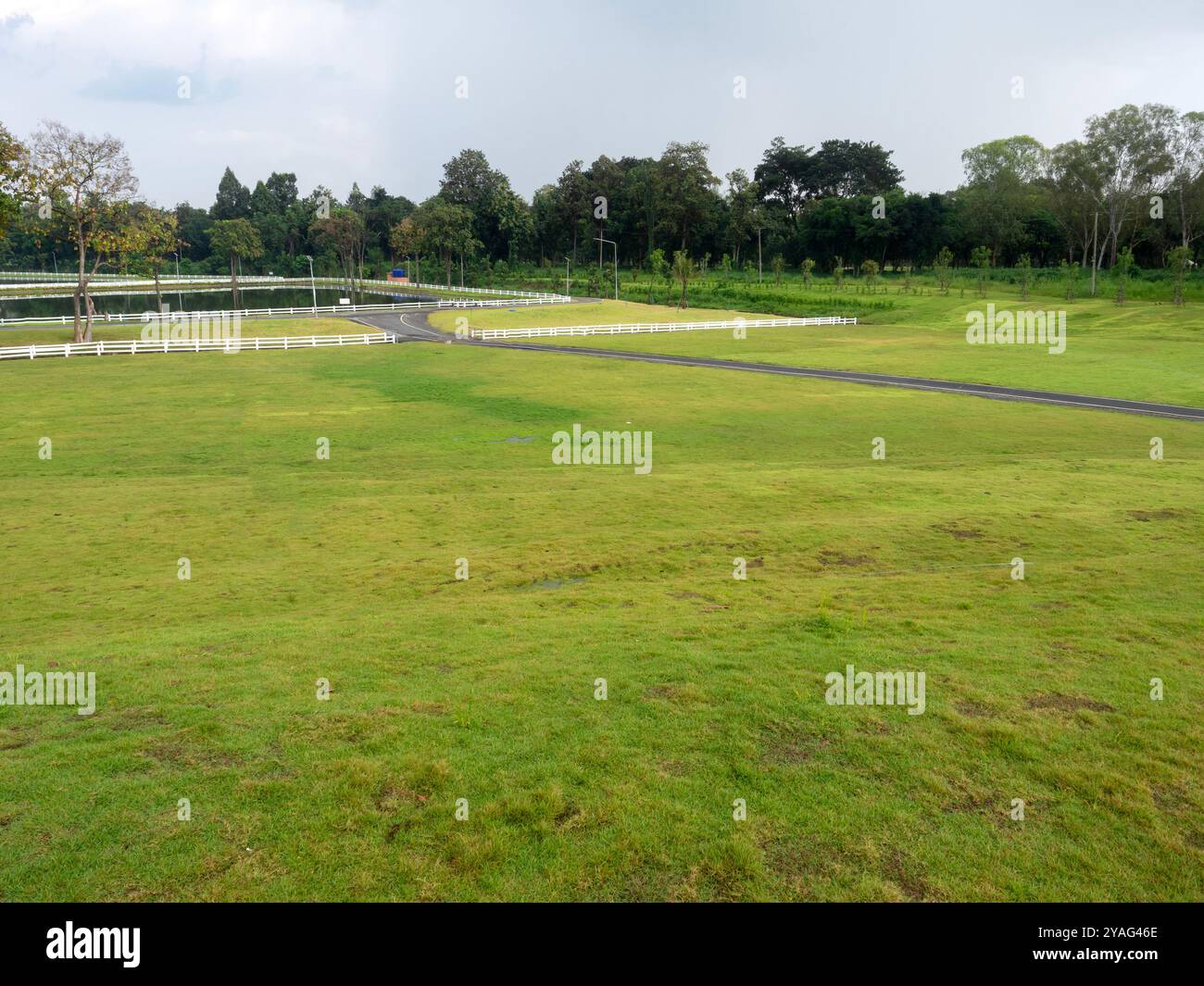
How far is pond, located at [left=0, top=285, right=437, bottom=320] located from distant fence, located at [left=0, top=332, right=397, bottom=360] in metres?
45.7

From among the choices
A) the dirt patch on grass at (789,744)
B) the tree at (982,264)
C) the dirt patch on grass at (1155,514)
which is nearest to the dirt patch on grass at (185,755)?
the dirt patch on grass at (789,744)

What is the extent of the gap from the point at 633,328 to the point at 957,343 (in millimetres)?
27664

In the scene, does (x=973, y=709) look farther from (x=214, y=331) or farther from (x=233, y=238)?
(x=233, y=238)

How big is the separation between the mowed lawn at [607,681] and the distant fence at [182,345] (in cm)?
3496

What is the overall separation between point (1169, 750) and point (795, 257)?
145 m

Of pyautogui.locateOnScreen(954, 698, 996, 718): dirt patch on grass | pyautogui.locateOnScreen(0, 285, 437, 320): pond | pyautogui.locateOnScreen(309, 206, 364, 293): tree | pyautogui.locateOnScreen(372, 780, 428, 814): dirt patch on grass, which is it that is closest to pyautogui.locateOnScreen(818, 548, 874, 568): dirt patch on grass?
pyautogui.locateOnScreen(954, 698, 996, 718): dirt patch on grass

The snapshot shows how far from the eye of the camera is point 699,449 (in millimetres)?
31719

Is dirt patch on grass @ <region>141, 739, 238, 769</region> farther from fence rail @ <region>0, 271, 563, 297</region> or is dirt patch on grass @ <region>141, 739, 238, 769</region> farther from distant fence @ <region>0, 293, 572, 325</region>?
fence rail @ <region>0, 271, 563, 297</region>

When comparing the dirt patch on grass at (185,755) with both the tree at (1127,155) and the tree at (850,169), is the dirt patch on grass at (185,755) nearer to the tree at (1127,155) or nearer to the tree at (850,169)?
the tree at (1127,155)

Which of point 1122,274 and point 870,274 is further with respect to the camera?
point 870,274

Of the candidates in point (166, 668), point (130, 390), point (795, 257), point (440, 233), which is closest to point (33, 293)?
point (440, 233)

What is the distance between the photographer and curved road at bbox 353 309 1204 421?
40.7 m

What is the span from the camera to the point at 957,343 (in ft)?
228

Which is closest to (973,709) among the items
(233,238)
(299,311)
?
(299,311)
